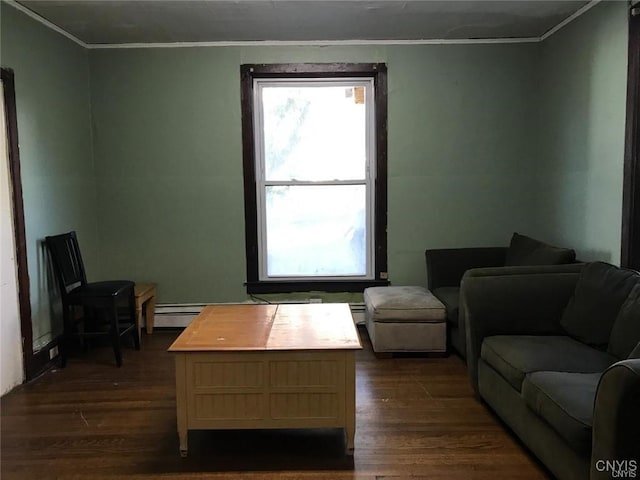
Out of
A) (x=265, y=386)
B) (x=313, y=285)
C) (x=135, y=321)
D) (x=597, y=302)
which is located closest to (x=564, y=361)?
(x=597, y=302)

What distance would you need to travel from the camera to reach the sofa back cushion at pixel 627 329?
253cm

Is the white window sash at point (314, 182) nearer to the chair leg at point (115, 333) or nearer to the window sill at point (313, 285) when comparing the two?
the window sill at point (313, 285)

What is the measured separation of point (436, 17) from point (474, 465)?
3.07m

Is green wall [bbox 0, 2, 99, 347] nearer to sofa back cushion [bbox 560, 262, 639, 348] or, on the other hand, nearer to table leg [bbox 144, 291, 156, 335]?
table leg [bbox 144, 291, 156, 335]

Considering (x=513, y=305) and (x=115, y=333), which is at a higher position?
(x=513, y=305)

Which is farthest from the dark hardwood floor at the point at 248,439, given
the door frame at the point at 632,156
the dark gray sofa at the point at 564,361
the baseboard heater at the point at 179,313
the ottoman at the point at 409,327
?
the door frame at the point at 632,156

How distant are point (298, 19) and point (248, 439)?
2.90 m

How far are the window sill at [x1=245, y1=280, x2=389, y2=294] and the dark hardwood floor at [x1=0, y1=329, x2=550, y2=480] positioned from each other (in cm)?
121

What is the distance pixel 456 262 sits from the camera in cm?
454

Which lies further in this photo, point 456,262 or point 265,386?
point 456,262

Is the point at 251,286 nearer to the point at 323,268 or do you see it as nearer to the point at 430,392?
the point at 323,268

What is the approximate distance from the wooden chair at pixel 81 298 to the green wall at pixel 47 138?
0.41ft

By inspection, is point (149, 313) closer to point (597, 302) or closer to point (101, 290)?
point (101, 290)

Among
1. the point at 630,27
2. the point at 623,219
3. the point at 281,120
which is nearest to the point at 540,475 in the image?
the point at 623,219
